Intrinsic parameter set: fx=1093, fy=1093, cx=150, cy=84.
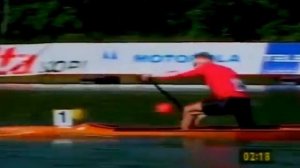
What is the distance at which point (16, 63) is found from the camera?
29922mm

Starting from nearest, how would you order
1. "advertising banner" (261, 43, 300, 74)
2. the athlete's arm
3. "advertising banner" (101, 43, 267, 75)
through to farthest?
the athlete's arm → "advertising banner" (261, 43, 300, 74) → "advertising banner" (101, 43, 267, 75)

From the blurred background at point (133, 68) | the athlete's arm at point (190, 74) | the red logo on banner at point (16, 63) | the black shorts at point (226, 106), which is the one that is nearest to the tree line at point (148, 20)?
the blurred background at point (133, 68)

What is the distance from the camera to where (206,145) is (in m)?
15.4

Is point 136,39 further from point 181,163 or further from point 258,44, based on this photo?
point 181,163

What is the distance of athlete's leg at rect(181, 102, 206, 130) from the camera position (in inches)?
625

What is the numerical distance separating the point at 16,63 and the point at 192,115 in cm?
1462

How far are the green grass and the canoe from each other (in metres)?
2.60
